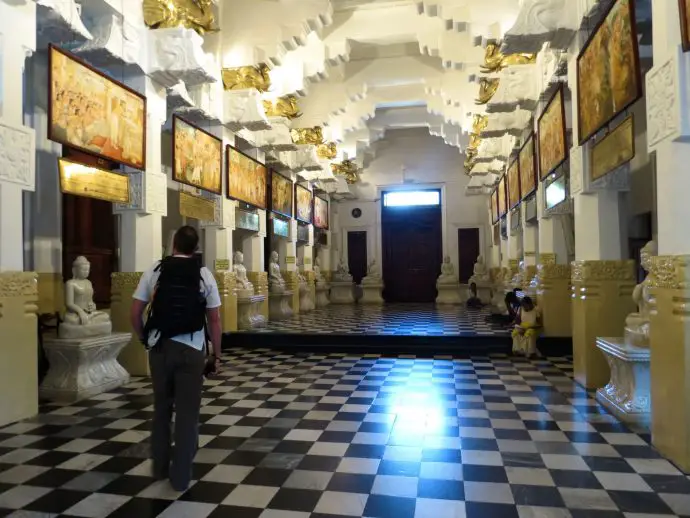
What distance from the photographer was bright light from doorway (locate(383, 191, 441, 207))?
21375 millimetres

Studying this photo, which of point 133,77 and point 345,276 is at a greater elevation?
point 133,77

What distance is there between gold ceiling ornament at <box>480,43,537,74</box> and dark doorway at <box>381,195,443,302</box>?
1133cm

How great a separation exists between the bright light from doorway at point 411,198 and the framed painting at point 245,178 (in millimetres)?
9945

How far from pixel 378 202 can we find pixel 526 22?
50.9ft

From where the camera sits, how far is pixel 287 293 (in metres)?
14.5

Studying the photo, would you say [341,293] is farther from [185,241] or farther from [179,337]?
[179,337]

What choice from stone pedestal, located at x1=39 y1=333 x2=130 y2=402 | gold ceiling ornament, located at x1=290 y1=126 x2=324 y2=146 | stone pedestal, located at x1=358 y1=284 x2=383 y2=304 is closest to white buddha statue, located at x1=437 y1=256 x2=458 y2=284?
stone pedestal, located at x1=358 y1=284 x2=383 y2=304

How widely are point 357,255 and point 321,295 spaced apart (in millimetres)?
3236

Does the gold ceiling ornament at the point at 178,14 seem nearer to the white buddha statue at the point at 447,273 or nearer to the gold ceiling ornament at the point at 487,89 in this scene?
the gold ceiling ornament at the point at 487,89

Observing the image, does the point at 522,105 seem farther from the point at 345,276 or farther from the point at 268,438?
the point at 345,276

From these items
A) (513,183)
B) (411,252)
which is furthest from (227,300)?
(411,252)

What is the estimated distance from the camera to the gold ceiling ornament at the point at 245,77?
9.83 m

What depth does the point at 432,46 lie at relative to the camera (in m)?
12.2

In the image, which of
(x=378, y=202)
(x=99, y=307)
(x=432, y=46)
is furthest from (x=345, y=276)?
(x=99, y=307)
